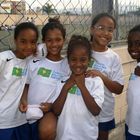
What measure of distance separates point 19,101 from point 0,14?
0.61 m

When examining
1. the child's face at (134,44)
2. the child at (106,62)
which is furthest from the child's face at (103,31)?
the child's face at (134,44)

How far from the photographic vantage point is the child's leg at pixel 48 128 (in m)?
2.50

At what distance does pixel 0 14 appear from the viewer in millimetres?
2539

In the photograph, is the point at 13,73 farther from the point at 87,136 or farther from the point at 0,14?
the point at 87,136

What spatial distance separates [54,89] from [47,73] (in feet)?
0.41

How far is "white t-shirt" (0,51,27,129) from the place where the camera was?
2.52 metres

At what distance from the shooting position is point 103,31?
2.92 metres

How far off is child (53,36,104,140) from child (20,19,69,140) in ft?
0.34

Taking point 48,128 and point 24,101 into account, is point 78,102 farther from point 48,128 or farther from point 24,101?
point 24,101

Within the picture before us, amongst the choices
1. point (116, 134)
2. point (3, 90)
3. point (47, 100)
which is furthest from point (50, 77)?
point (116, 134)

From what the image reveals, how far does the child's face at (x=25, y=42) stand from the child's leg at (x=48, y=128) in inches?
18.8

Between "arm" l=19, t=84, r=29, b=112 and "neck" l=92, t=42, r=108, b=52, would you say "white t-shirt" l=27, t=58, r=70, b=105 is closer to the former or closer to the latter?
"arm" l=19, t=84, r=29, b=112

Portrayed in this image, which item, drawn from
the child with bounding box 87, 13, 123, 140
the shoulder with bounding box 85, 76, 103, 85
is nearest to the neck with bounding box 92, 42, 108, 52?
the child with bounding box 87, 13, 123, 140

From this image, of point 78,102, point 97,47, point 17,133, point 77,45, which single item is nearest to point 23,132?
point 17,133
